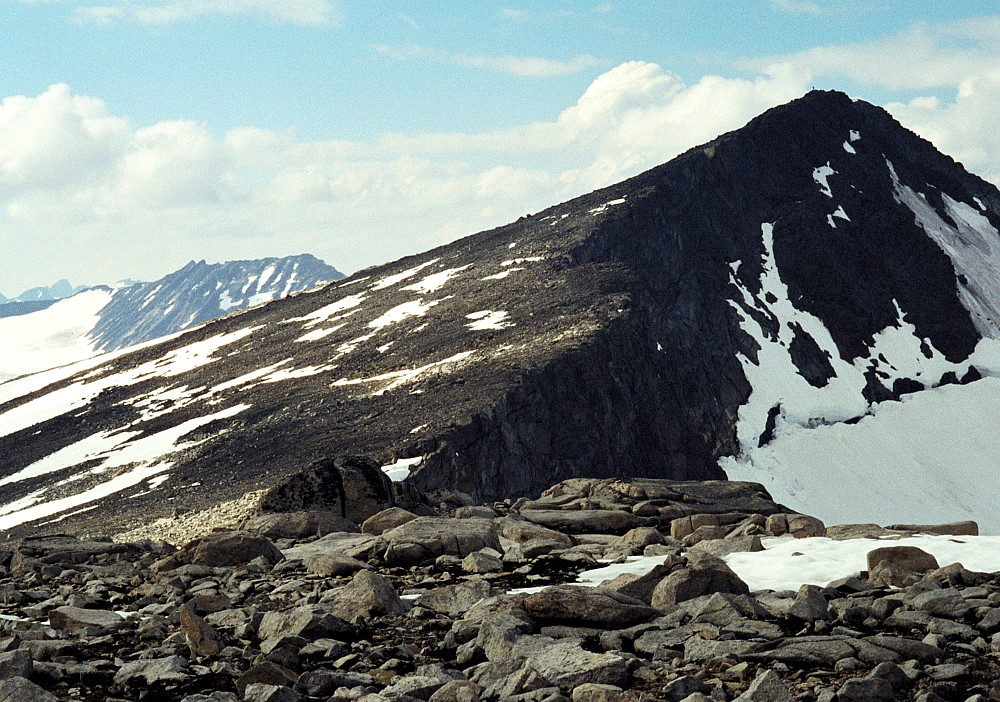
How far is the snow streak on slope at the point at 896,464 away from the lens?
5488cm

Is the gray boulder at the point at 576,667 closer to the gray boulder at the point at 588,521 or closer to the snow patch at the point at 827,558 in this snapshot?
the snow patch at the point at 827,558

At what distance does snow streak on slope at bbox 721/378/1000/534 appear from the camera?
180 feet

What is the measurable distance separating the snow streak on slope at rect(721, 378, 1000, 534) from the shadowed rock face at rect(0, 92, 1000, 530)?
2135mm

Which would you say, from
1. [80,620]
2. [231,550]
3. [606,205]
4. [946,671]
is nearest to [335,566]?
[231,550]

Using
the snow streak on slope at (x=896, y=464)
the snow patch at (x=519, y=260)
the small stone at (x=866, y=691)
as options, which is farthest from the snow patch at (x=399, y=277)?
the small stone at (x=866, y=691)

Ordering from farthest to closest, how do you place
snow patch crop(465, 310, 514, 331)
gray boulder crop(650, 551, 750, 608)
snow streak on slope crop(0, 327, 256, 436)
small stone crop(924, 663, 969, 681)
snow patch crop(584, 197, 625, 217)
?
snow patch crop(584, 197, 625, 217) → snow streak on slope crop(0, 327, 256, 436) → snow patch crop(465, 310, 514, 331) → gray boulder crop(650, 551, 750, 608) → small stone crop(924, 663, 969, 681)

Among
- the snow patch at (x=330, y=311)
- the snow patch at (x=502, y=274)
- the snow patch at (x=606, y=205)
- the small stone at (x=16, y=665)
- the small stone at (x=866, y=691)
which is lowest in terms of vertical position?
the small stone at (x=866, y=691)

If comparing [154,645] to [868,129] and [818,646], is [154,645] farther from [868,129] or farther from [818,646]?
[868,129]

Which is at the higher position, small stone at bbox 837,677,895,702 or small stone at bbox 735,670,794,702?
small stone at bbox 735,670,794,702

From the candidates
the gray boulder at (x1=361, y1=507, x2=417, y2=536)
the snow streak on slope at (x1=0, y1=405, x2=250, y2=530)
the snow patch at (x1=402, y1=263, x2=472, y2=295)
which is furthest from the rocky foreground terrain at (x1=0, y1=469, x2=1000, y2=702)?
the snow patch at (x1=402, y1=263, x2=472, y2=295)

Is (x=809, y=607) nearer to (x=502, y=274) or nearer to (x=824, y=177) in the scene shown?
(x=502, y=274)

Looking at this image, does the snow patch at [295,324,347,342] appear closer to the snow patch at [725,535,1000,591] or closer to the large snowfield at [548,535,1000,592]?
the large snowfield at [548,535,1000,592]

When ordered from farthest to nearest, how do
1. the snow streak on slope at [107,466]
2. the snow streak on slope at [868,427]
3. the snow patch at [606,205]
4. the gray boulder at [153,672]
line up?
the snow patch at [606,205], the snow streak on slope at [868,427], the snow streak on slope at [107,466], the gray boulder at [153,672]

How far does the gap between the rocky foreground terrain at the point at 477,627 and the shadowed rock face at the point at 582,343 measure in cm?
825
